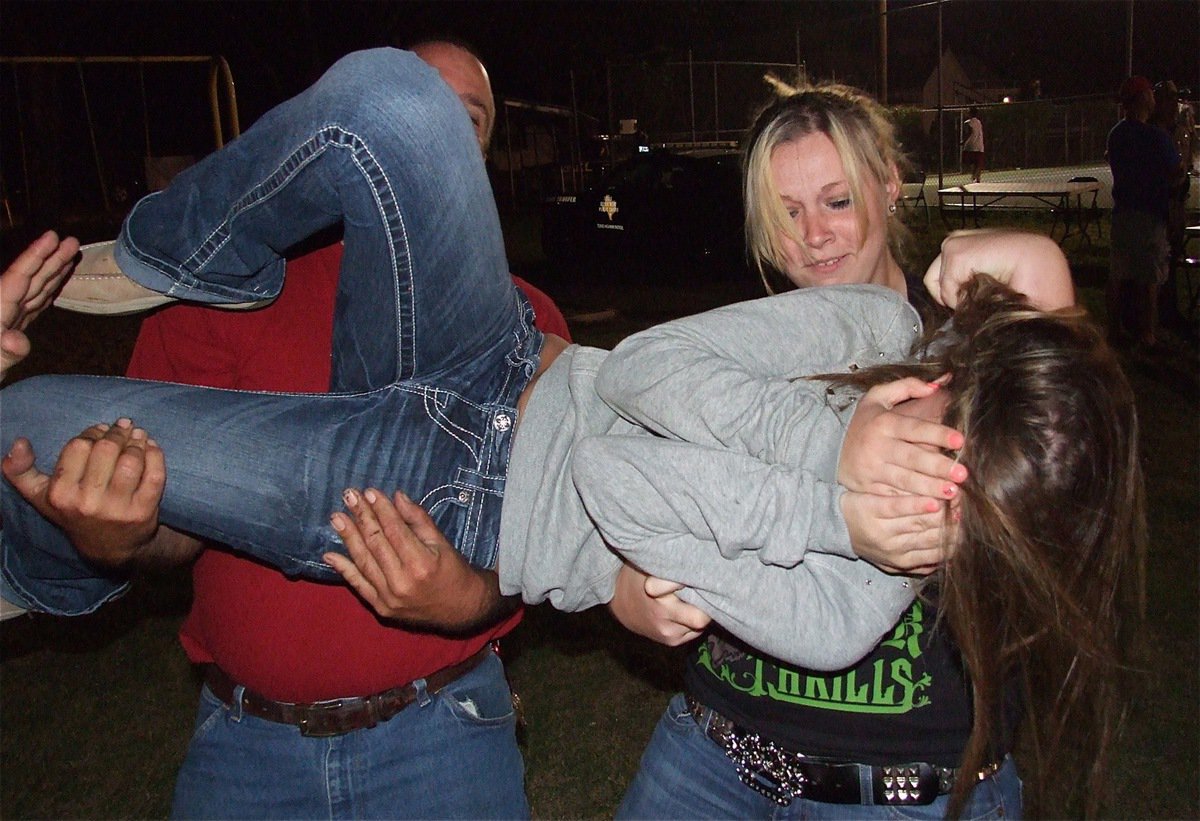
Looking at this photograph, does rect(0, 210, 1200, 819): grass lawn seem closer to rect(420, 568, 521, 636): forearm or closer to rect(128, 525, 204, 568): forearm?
rect(128, 525, 204, 568): forearm

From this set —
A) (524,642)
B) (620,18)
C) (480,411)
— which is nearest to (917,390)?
(480,411)

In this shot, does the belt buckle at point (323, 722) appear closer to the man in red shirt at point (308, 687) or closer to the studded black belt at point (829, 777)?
the man in red shirt at point (308, 687)

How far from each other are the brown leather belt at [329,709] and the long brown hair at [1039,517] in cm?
110

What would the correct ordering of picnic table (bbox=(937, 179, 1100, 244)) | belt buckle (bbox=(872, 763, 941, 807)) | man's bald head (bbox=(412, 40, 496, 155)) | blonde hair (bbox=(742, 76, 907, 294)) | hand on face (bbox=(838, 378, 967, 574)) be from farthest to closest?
picnic table (bbox=(937, 179, 1100, 244)), man's bald head (bbox=(412, 40, 496, 155)), blonde hair (bbox=(742, 76, 907, 294)), belt buckle (bbox=(872, 763, 941, 807)), hand on face (bbox=(838, 378, 967, 574))

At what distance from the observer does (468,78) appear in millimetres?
2795

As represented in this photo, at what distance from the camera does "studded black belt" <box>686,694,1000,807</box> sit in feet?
5.79

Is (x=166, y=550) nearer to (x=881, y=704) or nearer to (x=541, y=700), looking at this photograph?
(x=881, y=704)

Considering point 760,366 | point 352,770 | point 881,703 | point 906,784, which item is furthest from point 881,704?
point 352,770

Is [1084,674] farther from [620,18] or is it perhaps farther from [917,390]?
[620,18]

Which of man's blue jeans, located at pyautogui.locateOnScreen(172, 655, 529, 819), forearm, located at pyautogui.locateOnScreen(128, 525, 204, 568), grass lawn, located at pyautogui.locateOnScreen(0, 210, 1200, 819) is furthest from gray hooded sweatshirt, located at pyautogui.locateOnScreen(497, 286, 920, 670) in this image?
grass lawn, located at pyautogui.locateOnScreen(0, 210, 1200, 819)

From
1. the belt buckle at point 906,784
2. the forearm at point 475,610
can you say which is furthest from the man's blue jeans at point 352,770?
the belt buckle at point 906,784

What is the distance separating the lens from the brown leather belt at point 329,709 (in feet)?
6.37

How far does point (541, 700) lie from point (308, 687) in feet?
7.54

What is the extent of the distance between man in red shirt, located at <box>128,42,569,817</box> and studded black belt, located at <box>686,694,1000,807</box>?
0.53 meters
